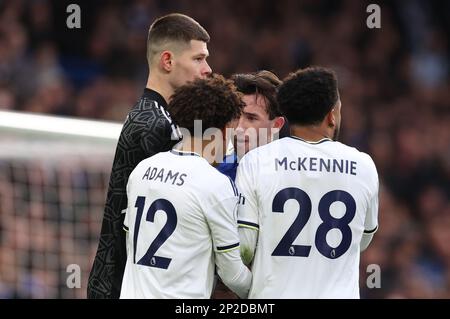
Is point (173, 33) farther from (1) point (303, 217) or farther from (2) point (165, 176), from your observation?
(1) point (303, 217)

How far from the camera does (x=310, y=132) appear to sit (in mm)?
4055

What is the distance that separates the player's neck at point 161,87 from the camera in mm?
4629

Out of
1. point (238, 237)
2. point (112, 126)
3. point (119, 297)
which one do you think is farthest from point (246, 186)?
point (112, 126)

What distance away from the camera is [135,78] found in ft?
35.2

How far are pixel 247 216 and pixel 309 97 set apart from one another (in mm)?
492

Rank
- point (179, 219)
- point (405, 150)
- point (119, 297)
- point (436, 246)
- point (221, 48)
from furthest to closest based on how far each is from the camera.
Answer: point (221, 48) → point (405, 150) → point (436, 246) → point (119, 297) → point (179, 219)

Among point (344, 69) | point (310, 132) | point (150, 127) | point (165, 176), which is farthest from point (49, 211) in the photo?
point (344, 69)

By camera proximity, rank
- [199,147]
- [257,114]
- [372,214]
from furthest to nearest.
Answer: [257,114]
[372,214]
[199,147]

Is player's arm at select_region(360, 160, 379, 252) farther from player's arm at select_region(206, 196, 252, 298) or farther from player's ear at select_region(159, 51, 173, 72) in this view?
player's ear at select_region(159, 51, 173, 72)

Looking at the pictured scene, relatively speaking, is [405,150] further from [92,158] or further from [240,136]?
[240,136]

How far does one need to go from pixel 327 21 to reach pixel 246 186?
778 centimetres

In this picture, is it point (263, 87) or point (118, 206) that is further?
point (263, 87)

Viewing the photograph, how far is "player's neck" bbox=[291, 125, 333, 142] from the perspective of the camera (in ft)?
13.3

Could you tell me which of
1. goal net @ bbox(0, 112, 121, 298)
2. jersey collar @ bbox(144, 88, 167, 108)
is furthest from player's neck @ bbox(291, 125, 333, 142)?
goal net @ bbox(0, 112, 121, 298)
